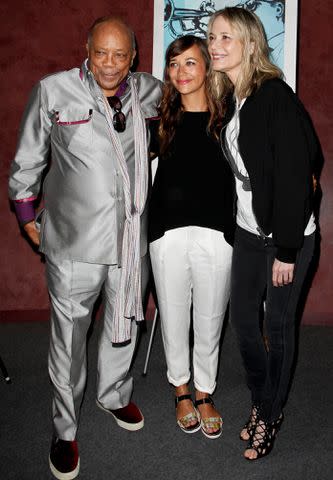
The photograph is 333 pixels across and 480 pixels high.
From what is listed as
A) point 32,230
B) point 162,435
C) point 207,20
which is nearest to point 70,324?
point 32,230

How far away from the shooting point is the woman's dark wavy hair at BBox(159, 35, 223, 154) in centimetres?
206

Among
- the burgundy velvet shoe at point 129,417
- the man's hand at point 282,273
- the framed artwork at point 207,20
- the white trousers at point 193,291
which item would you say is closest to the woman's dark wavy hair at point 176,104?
the white trousers at point 193,291

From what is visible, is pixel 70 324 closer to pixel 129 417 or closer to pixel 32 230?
pixel 32 230

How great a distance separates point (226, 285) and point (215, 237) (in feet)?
0.73

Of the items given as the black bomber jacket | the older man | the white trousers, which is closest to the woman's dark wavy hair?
the older man

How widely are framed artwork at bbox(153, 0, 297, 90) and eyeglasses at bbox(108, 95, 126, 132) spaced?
0.99 meters

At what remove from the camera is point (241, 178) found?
1976mm

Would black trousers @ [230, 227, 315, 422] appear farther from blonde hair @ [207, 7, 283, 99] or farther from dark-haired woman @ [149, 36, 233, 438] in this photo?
blonde hair @ [207, 7, 283, 99]

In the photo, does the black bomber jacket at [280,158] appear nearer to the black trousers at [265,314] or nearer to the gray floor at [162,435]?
the black trousers at [265,314]

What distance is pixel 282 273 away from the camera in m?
1.89

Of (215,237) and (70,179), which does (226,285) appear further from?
(70,179)

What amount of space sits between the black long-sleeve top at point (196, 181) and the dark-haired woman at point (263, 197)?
0.08m

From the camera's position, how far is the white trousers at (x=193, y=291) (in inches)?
83.9

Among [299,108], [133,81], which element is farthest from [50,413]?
[299,108]
